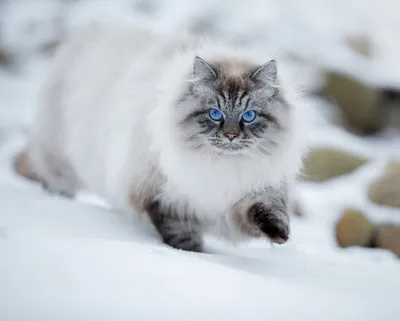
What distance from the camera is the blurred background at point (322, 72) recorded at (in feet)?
13.5

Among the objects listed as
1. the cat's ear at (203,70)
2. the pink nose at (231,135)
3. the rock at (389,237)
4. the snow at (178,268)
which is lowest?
the snow at (178,268)

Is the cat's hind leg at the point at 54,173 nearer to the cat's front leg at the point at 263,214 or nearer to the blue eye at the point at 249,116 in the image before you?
the cat's front leg at the point at 263,214

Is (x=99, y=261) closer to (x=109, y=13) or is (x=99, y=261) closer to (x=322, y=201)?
(x=322, y=201)

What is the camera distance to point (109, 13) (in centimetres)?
874

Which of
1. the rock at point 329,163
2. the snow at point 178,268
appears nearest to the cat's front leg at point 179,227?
the snow at point 178,268

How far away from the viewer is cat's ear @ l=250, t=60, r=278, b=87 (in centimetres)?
245

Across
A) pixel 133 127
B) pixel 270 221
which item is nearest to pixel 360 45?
pixel 133 127

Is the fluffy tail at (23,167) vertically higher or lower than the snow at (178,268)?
higher

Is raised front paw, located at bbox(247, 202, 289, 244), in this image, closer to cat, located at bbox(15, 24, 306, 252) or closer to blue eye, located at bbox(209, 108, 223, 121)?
cat, located at bbox(15, 24, 306, 252)

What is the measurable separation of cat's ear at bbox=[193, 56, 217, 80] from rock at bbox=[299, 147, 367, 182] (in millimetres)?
2776

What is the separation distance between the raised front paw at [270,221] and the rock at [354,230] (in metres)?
1.57

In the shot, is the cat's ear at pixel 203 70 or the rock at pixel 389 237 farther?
the rock at pixel 389 237

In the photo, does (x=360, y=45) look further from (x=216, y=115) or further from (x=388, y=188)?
(x=216, y=115)

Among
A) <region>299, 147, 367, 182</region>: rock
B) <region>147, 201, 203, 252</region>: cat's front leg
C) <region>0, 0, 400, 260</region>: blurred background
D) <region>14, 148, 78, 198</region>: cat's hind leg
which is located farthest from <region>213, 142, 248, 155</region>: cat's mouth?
<region>299, 147, 367, 182</region>: rock
